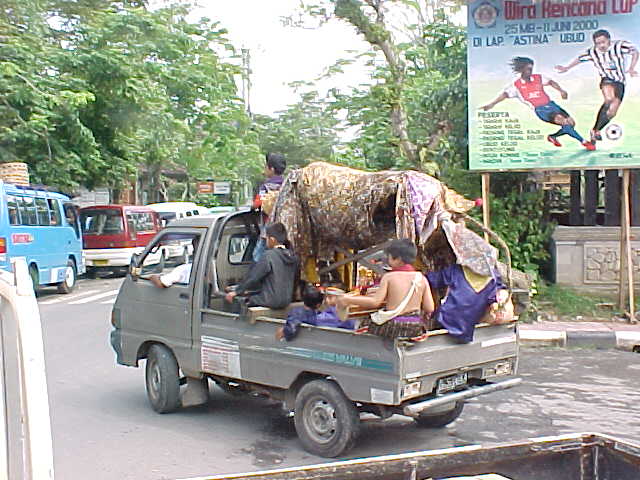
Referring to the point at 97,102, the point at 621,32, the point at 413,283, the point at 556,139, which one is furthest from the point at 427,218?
the point at 97,102

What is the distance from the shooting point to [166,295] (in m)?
7.10

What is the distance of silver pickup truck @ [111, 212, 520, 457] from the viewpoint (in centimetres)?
550

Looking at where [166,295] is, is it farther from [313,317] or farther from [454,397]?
[454,397]

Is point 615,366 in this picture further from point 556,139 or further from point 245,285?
point 245,285

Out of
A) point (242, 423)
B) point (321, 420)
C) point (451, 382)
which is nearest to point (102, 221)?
point (242, 423)

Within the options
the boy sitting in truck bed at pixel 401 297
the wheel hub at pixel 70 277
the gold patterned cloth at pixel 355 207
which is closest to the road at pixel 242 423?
the boy sitting in truck bed at pixel 401 297

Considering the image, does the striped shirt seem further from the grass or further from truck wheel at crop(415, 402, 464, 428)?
truck wheel at crop(415, 402, 464, 428)

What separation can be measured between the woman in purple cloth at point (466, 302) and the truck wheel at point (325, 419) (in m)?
0.93

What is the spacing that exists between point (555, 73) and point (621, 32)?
1.03 metres

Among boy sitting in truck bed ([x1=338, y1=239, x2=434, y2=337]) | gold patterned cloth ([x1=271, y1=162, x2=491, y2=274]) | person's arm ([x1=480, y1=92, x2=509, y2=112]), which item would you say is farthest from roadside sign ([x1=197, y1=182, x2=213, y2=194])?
boy sitting in truck bed ([x1=338, y1=239, x2=434, y2=337])

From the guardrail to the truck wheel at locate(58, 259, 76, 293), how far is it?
1619 cm

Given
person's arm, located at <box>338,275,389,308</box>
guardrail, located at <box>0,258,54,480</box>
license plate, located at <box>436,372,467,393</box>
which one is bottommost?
license plate, located at <box>436,372,467,393</box>

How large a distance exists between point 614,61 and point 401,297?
23.7ft

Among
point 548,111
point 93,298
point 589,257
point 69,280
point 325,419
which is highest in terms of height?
point 548,111
